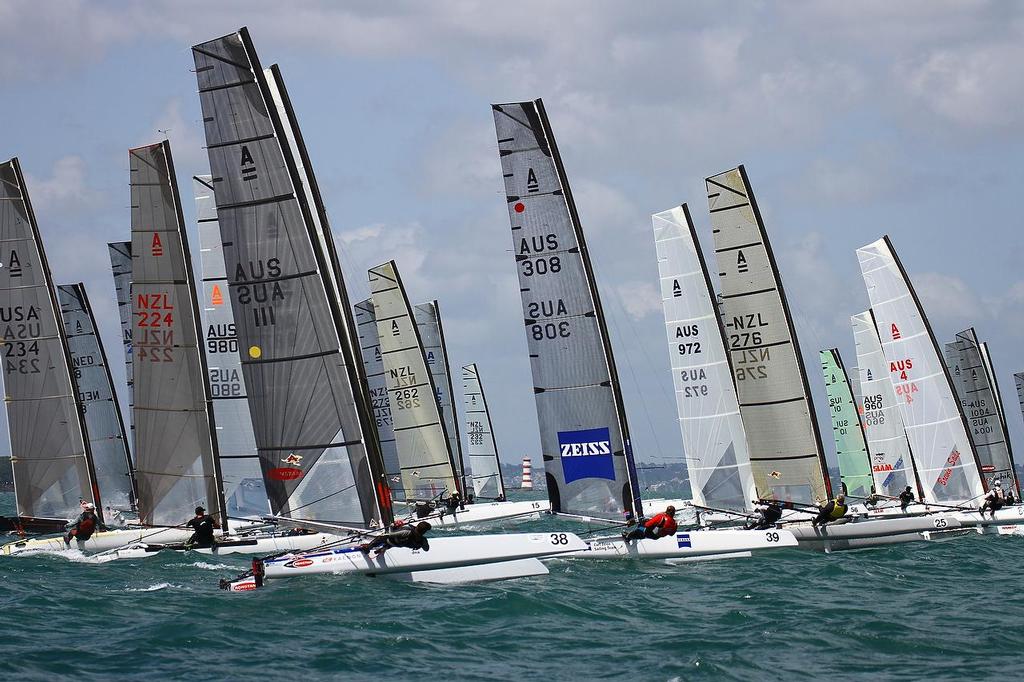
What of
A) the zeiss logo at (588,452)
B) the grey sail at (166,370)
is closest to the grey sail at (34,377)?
the grey sail at (166,370)

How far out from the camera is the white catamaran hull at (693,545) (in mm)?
19062

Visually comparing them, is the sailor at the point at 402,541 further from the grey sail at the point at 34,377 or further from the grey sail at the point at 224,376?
the grey sail at the point at 34,377

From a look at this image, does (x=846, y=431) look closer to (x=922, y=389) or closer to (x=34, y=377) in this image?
(x=922, y=389)

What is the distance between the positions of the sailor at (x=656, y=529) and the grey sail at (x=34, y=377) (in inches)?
458

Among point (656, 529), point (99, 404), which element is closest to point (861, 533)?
point (656, 529)

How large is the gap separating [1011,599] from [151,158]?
15677 millimetres

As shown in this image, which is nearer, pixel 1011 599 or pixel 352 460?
pixel 1011 599

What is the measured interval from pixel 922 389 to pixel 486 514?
39.5 ft

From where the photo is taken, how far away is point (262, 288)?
57.7 ft

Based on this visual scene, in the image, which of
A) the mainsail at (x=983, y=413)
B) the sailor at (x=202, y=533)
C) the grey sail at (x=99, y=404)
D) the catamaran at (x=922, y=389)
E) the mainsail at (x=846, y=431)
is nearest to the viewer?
the sailor at (x=202, y=533)

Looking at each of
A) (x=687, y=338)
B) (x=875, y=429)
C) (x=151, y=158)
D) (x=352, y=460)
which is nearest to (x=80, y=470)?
(x=151, y=158)

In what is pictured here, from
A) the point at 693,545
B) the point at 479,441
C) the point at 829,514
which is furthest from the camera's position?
the point at 479,441

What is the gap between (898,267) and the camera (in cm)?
2727

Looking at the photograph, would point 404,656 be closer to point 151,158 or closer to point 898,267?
point 151,158
